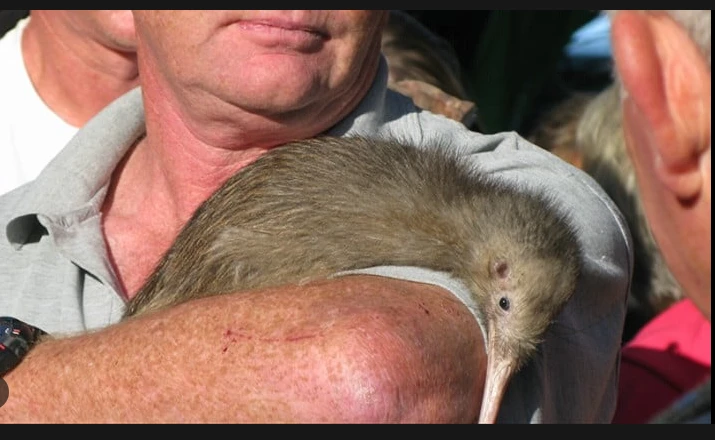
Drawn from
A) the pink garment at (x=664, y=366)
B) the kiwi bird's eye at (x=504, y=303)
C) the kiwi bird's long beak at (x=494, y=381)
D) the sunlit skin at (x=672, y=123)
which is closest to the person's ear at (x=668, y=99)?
the sunlit skin at (x=672, y=123)

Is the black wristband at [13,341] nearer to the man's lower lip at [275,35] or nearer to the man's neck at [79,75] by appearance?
the man's lower lip at [275,35]

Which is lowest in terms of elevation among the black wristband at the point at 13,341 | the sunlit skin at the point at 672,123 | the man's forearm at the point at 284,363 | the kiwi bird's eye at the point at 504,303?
the kiwi bird's eye at the point at 504,303

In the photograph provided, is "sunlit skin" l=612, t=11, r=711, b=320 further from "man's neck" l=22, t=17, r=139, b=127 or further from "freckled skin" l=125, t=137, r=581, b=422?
"man's neck" l=22, t=17, r=139, b=127

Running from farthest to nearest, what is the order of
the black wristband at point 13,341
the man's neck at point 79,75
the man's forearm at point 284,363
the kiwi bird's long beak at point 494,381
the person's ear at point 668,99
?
1. the man's neck at point 79,75
2. the black wristband at point 13,341
3. the kiwi bird's long beak at point 494,381
4. the man's forearm at point 284,363
5. the person's ear at point 668,99

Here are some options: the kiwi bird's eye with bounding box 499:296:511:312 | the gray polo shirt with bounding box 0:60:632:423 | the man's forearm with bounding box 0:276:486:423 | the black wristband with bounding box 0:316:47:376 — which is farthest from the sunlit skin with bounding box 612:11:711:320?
the black wristband with bounding box 0:316:47:376

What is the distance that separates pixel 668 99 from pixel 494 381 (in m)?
0.85

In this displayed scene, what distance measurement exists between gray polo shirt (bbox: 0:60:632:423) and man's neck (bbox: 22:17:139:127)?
27.1 inches

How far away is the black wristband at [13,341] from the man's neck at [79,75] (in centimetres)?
119

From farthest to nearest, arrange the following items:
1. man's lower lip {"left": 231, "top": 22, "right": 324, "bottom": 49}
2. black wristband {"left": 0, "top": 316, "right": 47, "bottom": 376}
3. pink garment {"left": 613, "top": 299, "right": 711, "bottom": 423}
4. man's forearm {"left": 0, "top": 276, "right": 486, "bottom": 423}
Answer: pink garment {"left": 613, "top": 299, "right": 711, "bottom": 423}, man's lower lip {"left": 231, "top": 22, "right": 324, "bottom": 49}, black wristband {"left": 0, "top": 316, "right": 47, "bottom": 376}, man's forearm {"left": 0, "top": 276, "right": 486, "bottom": 423}

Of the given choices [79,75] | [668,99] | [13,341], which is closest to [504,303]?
[13,341]

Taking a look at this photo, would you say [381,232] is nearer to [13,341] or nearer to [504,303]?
[504,303]

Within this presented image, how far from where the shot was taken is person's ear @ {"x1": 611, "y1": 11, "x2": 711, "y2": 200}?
951mm

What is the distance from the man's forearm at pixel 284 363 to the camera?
155cm

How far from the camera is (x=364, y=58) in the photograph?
213cm
